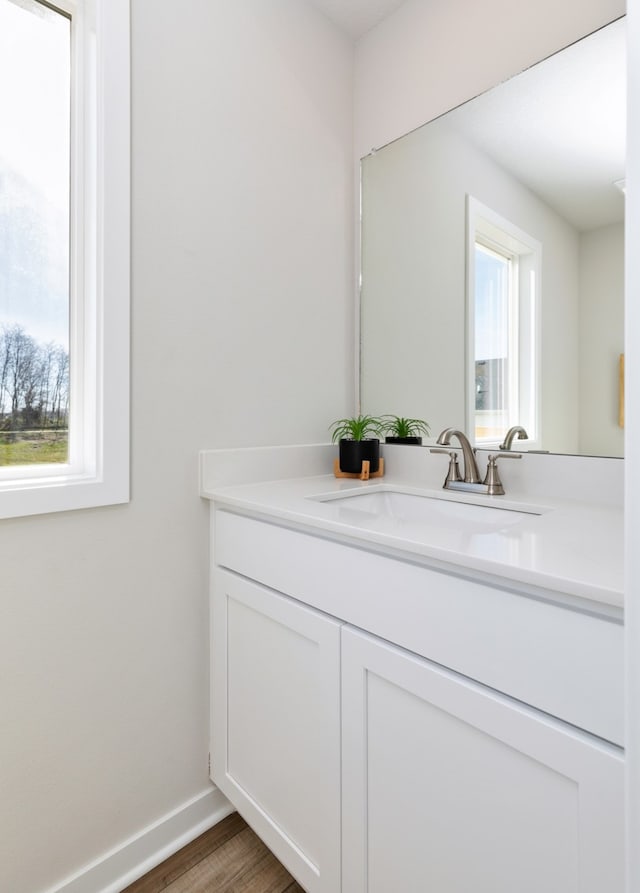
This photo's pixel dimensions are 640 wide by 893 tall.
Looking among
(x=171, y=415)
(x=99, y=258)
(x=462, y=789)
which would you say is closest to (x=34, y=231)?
(x=99, y=258)

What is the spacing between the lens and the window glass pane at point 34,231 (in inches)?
41.1

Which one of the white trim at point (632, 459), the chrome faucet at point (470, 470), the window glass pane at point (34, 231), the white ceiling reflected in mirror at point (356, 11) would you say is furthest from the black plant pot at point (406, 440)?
the white ceiling reflected in mirror at point (356, 11)

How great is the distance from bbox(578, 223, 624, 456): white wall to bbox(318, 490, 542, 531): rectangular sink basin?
0.24m

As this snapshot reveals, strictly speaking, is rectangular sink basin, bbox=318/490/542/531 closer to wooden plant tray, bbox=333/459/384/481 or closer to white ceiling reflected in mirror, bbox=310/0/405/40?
wooden plant tray, bbox=333/459/384/481

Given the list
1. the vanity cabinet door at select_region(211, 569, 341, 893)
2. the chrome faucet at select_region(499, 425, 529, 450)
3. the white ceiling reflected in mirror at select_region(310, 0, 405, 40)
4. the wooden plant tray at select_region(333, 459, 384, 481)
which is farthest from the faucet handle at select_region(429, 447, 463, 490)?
the white ceiling reflected in mirror at select_region(310, 0, 405, 40)

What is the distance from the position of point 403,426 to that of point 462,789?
3.28 ft

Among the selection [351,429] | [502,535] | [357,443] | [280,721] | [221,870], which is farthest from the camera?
[351,429]

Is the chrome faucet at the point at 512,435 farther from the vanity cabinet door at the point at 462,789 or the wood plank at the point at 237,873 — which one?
the wood plank at the point at 237,873

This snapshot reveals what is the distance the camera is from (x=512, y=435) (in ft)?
4.21

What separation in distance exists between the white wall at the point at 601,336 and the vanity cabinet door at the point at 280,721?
736mm

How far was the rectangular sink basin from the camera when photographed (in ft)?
3.73

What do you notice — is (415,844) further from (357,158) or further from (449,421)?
(357,158)

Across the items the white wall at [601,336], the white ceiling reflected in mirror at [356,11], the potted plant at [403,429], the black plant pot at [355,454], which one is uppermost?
the white ceiling reflected in mirror at [356,11]

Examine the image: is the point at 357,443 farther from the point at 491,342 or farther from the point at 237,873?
the point at 237,873
